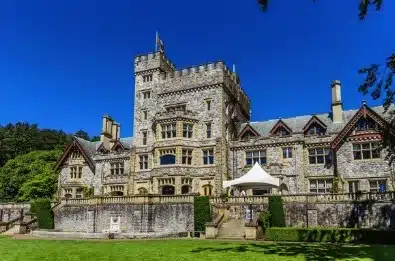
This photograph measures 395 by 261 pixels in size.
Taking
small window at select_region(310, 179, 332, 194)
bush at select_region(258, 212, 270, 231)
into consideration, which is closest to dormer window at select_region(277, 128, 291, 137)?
small window at select_region(310, 179, 332, 194)

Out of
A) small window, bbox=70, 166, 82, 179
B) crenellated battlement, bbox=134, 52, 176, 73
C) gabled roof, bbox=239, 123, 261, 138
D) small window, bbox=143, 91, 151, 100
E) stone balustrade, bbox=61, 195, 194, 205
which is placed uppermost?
crenellated battlement, bbox=134, 52, 176, 73

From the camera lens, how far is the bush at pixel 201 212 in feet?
94.8

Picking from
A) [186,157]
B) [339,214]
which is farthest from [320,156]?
[186,157]

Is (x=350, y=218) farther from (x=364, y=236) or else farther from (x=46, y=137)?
(x=46, y=137)

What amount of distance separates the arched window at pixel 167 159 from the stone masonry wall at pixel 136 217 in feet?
23.3

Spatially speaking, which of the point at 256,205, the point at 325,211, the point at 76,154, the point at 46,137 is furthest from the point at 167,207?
the point at 46,137

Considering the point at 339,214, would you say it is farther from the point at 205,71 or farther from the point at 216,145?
the point at 205,71

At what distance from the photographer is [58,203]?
1420 inches

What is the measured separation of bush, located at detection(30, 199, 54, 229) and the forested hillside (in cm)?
1575

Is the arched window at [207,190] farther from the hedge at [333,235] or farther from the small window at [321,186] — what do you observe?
the hedge at [333,235]

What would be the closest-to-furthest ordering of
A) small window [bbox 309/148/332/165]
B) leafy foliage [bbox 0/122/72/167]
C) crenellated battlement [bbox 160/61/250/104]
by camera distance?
small window [bbox 309/148/332/165]
crenellated battlement [bbox 160/61/250/104]
leafy foliage [bbox 0/122/72/167]

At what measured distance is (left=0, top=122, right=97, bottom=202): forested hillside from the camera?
50875 millimetres

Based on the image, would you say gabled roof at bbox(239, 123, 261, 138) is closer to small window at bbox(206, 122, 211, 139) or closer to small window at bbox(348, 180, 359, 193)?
small window at bbox(206, 122, 211, 139)

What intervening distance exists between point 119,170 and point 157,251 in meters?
28.0
